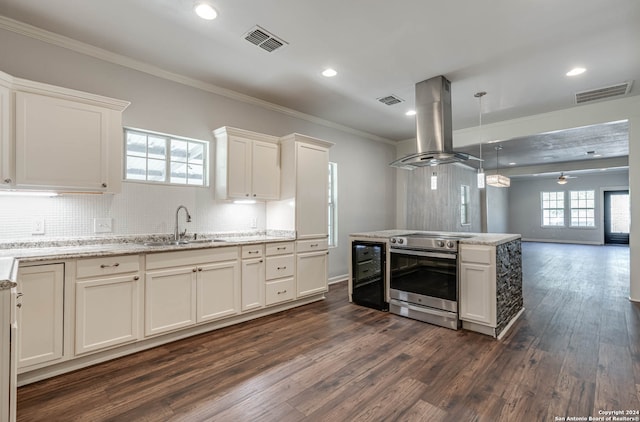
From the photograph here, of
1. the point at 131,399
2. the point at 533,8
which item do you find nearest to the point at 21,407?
the point at 131,399

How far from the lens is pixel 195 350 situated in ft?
8.96

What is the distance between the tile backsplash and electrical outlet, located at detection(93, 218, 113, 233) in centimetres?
2

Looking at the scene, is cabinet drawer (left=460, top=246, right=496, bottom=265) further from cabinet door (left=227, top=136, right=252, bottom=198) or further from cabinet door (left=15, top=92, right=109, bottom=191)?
cabinet door (left=15, top=92, right=109, bottom=191)

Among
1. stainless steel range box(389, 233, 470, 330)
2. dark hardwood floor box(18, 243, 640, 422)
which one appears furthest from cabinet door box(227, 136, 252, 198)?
stainless steel range box(389, 233, 470, 330)

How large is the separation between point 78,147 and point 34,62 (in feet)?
2.88

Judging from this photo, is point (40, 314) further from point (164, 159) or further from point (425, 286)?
point (425, 286)

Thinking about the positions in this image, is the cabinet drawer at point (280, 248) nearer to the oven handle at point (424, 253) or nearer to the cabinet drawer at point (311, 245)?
the cabinet drawer at point (311, 245)

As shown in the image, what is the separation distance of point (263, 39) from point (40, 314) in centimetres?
282

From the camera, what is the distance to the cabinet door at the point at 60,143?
7.55 ft

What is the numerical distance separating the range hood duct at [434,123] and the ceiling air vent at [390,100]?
19.4 inches

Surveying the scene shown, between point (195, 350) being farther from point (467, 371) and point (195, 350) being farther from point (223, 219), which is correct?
point (467, 371)

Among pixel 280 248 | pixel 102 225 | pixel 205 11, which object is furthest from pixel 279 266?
pixel 205 11

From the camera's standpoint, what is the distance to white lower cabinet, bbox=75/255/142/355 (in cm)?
235

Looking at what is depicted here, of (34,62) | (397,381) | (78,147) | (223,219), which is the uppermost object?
(34,62)
